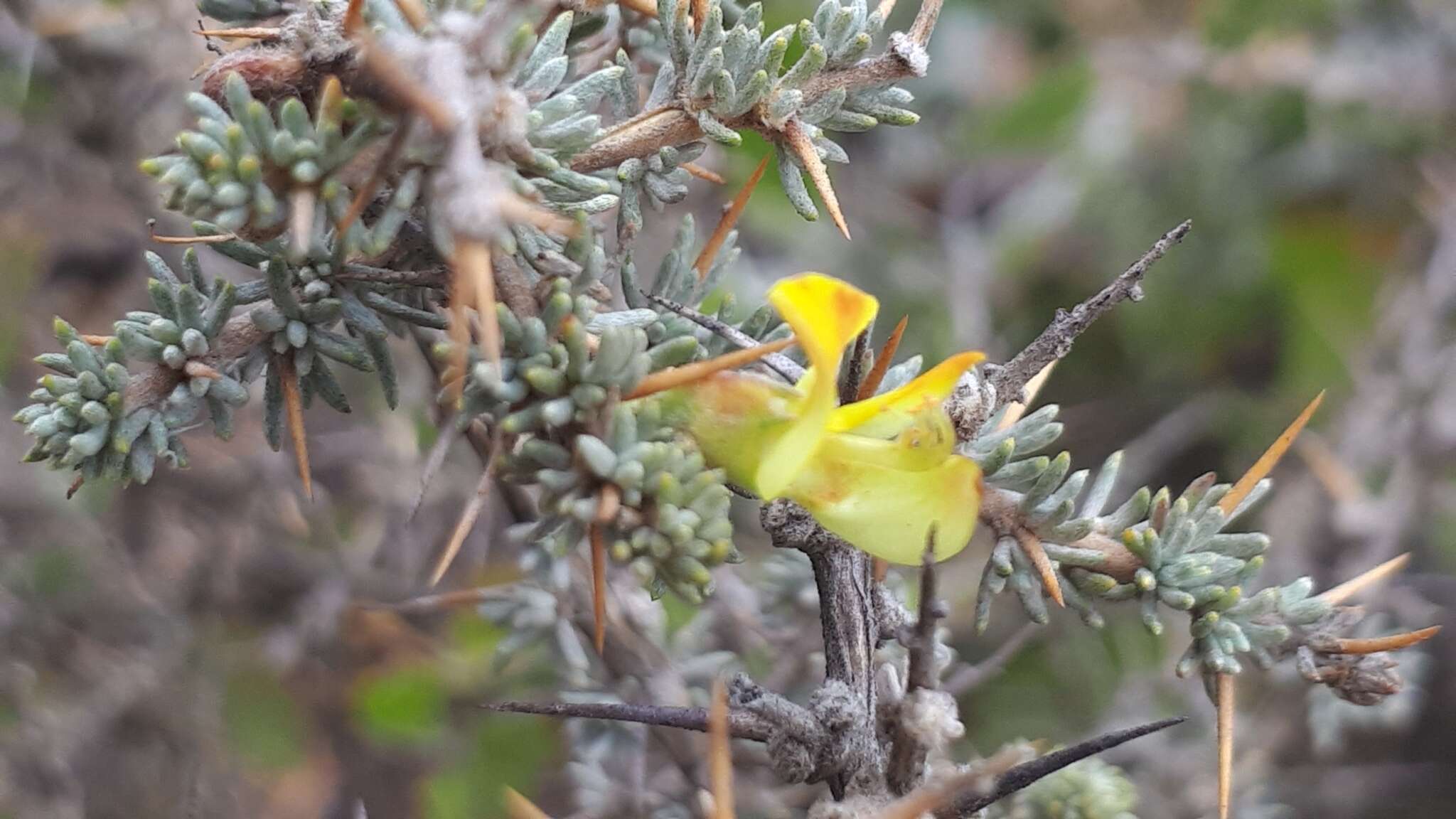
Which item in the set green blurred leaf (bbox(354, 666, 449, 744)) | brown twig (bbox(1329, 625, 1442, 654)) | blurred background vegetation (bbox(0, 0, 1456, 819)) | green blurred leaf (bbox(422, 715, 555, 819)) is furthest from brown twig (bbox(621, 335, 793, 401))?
green blurred leaf (bbox(354, 666, 449, 744))

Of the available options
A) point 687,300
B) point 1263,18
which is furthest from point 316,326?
point 1263,18

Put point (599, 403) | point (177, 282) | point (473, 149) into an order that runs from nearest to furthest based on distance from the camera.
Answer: point (473, 149), point (599, 403), point (177, 282)

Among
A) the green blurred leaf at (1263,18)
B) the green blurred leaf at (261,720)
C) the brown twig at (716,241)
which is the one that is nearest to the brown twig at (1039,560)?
the brown twig at (716,241)

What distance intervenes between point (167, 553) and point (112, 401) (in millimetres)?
1396

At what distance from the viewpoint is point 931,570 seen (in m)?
0.56

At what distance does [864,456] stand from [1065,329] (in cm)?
17

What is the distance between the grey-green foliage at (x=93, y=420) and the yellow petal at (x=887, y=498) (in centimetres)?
42

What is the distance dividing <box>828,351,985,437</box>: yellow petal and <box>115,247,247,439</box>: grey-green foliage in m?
0.41

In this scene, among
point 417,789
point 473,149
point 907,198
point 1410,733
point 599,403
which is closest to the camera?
point 473,149

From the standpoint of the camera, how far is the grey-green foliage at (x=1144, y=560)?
2.48 ft

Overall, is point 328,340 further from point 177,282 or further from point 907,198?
point 907,198

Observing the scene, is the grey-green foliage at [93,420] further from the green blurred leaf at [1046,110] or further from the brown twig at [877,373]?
the green blurred leaf at [1046,110]

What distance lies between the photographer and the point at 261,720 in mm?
1916

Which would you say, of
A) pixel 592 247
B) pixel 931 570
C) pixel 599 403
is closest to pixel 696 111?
pixel 592 247
